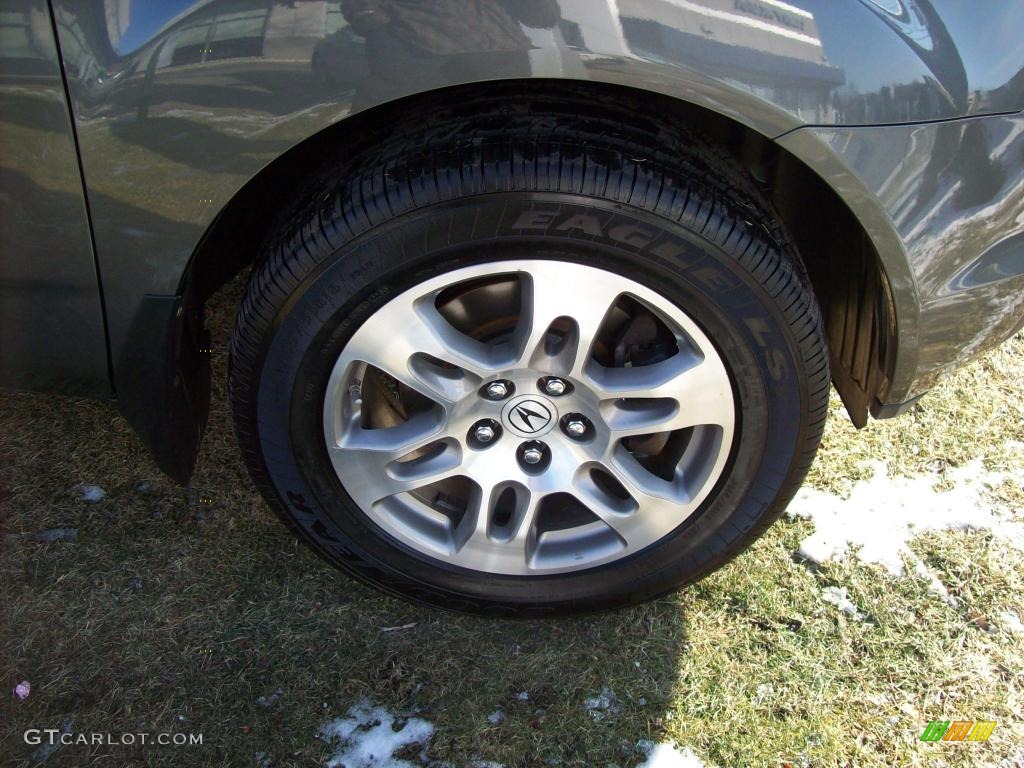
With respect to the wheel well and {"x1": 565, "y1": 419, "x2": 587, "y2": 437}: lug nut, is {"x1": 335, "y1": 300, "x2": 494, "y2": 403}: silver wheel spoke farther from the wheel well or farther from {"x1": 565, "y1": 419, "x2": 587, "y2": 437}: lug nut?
the wheel well

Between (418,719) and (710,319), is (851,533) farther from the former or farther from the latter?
(418,719)

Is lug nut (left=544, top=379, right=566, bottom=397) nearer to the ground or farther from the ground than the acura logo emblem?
farther from the ground

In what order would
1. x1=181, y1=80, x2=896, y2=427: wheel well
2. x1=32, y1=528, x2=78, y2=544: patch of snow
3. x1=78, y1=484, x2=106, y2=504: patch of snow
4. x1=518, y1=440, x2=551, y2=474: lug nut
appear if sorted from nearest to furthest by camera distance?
x1=181, y1=80, x2=896, y2=427: wheel well
x1=518, y1=440, x2=551, y2=474: lug nut
x1=32, y1=528, x2=78, y2=544: patch of snow
x1=78, y1=484, x2=106, y2=504: patch of snow

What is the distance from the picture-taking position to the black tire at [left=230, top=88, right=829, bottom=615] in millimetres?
1674

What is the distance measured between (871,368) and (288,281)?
4.08 feet

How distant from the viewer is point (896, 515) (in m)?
2.53

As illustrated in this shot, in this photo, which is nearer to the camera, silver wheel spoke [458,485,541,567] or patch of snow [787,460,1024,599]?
silver wheel spoke [458,485,541,567]

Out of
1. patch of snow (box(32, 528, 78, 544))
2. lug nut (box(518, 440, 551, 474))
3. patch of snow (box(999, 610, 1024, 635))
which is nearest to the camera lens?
lug nut (box(518, 440, 551, 474))

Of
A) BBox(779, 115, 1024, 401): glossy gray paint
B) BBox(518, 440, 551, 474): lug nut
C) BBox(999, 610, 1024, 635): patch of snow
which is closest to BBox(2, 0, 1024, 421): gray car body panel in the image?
BBox(779, 115, 1024, 401): glossy gray paint

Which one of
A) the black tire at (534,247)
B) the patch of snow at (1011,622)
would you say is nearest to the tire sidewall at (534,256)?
the black tire at (534,247)

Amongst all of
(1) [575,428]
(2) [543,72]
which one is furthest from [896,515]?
(2) [543,72]

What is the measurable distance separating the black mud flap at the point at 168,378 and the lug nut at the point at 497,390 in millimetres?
630

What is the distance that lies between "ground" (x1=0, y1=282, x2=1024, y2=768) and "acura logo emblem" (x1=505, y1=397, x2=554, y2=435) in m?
0.55

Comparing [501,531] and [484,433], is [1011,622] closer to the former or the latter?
[501,531]
